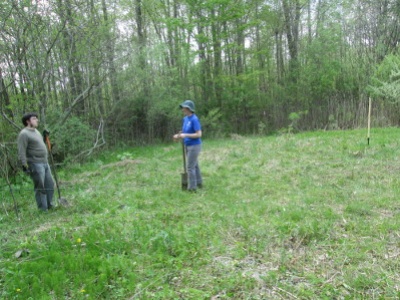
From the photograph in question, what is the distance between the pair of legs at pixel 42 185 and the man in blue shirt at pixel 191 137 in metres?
2.35

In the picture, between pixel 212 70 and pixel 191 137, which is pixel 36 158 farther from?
pixel 212 70

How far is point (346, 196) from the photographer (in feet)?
16.4

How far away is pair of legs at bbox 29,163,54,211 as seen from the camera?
18.3ft

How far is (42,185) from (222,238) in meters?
3.41

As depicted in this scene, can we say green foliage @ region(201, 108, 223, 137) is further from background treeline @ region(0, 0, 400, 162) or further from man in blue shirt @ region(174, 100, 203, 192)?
man in blue shirt @ region(174, 100, 203, 192)

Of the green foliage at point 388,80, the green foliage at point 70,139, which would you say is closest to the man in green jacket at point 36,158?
the green foliage at point 70,139

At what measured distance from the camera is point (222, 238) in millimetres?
3877

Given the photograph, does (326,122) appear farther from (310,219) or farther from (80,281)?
(80,281)

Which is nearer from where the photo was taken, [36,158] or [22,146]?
[22,146]

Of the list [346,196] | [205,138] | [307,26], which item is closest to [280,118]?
[205,138]

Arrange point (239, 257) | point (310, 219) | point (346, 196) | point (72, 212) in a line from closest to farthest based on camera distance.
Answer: point (239, 257) → point (310, 219) → point (346, 196) → point (72, 212)

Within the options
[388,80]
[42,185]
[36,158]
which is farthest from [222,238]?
[388,80]

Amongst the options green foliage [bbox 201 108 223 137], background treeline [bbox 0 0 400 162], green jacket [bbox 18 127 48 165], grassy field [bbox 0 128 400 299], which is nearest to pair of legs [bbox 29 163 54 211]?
green jacket [bbox 18 127 48 165]

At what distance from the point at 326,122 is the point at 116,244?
35.3 feet
